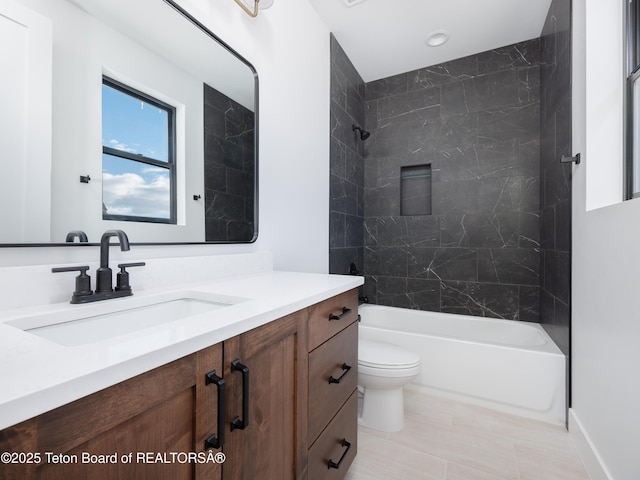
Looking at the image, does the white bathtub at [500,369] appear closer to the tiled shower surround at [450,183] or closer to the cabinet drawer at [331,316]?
the tiled shower surround at [450,183]

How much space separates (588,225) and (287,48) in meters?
1.93

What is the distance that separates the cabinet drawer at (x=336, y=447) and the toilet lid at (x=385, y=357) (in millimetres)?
376

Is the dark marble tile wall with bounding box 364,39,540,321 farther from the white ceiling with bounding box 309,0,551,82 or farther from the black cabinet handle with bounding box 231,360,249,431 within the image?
the black cabinet handle with bounding box 231,360,249,431

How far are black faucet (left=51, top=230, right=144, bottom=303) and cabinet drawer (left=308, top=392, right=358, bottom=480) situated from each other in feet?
2.54

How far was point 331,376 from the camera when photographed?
42.6 inches

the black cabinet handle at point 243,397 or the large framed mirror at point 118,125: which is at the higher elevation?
the large framed mirror at point 118,125

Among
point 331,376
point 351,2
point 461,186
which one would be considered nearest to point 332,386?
point 331,376

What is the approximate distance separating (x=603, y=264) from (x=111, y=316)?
6.14ft

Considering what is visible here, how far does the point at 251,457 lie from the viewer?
71 cm

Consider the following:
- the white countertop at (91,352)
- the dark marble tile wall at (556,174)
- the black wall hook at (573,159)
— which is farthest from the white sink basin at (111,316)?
the dark marble tile wall at (556,174)

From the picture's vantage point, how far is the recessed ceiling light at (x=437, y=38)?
7.86 ft

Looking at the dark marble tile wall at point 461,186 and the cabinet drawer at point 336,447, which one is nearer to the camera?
the cabinet drawer at point 336,447

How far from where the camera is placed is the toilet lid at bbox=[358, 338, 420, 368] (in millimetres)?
1650

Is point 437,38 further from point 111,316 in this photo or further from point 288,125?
Answer: point 111,316
